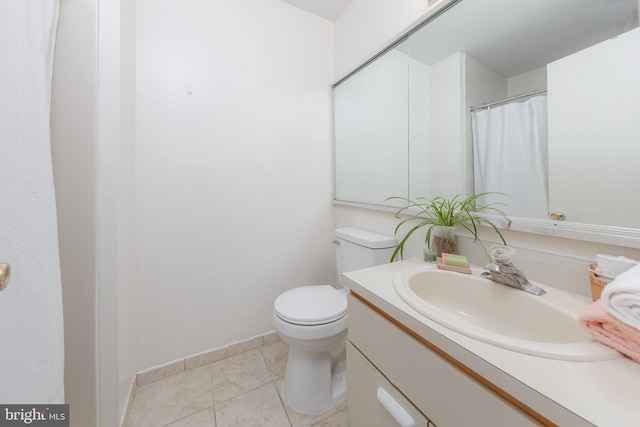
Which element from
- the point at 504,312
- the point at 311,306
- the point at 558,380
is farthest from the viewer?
the point at 311,306

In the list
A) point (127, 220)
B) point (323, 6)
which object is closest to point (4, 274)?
point (127, 220)

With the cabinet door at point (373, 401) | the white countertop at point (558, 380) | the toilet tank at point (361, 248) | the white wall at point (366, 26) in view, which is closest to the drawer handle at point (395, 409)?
the cabinet door at point (373, 401)

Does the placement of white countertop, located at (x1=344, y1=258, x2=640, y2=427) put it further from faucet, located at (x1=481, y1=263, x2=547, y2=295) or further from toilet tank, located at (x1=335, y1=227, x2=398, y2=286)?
toilet tank, located at (x1=335, y1=227, x2=398, y2=286)

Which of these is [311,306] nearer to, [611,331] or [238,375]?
[238,375]

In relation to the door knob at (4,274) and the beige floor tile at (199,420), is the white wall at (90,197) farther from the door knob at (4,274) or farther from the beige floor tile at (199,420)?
the door knob at (4,274)

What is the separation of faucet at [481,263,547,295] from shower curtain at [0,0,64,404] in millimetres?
1146

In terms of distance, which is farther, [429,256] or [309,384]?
[309,384]

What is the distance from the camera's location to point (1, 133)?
408mm

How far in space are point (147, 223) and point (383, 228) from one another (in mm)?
1295

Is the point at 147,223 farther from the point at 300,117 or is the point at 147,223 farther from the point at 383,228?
the point at 383,228

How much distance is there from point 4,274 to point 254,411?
3.65ft

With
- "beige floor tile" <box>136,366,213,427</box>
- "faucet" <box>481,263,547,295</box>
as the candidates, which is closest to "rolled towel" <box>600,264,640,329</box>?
"faucet" <box>481,263,547,295</box>

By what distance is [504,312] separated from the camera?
2.24ft

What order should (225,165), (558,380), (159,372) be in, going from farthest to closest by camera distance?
(225,165) → (159,372) → (558,380)
